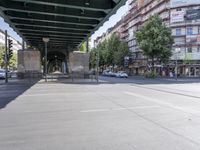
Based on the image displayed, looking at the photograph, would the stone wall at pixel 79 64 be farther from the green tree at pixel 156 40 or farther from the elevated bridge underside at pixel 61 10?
the green tree at pixel 156 40

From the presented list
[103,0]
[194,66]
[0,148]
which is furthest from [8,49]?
[194,66]

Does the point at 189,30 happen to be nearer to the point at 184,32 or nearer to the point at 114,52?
the point at 184,32

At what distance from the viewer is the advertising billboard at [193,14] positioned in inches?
2972

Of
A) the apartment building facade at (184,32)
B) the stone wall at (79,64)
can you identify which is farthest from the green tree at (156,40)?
the stone wall at (79,64)

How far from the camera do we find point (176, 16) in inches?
3100

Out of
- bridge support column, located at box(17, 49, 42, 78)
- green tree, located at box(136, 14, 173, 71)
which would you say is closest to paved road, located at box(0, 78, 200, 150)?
bridge support column, located at box(17, 49, 42, 78)

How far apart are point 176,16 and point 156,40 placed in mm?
17037

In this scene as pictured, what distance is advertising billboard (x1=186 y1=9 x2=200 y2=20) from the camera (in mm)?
75500

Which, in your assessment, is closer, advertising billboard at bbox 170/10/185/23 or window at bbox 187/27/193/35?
window at bbox 187/27/193/35

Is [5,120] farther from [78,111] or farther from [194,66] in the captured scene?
[194,66]

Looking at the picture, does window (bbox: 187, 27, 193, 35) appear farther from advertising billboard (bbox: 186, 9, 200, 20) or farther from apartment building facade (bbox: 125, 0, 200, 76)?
advertising billboard (bbox: 186, 9, 200, 20)

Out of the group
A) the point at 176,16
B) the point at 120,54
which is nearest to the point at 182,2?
the point at 176,16

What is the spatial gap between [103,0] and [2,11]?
7.64 meters

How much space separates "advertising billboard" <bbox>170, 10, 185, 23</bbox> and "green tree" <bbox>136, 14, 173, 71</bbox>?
13.0m
